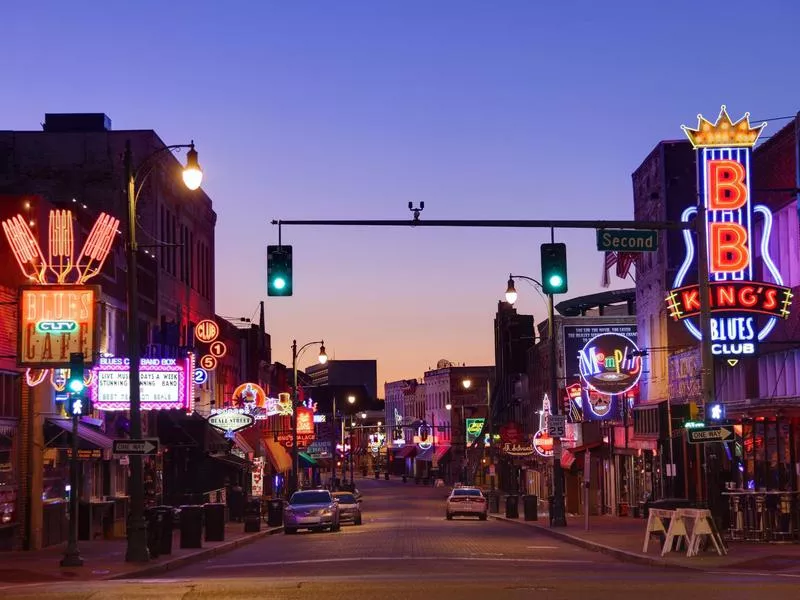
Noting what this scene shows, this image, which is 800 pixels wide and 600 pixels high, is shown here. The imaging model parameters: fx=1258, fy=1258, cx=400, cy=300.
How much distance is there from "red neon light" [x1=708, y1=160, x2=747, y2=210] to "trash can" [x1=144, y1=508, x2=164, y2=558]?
1668 centimetres

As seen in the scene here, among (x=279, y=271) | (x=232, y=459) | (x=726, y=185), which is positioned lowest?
(x=232, y=459)

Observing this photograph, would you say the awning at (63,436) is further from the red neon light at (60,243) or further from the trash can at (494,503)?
the trash can at (494,503)

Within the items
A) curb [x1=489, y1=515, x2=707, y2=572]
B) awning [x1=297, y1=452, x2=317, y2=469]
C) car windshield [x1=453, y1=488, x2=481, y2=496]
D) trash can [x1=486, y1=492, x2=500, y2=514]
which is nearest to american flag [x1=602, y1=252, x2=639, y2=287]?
curb [x1=489, y1=515, x2=707, y2=572]

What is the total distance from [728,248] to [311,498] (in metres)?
19.3

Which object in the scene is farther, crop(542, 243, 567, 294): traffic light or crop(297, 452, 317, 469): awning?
crop(297, 452, 317, 469): awning

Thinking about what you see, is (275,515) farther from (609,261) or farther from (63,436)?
(63,436)

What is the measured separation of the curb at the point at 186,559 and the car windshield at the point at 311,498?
242cm

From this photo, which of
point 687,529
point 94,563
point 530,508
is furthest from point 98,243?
point 530,508

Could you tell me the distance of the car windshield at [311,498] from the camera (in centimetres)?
4581

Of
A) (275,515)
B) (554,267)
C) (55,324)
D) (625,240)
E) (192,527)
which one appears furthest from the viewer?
(275,515)

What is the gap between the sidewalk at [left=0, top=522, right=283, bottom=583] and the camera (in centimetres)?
2397

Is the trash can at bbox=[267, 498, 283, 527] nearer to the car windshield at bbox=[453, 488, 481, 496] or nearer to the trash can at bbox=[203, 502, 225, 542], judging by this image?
the car windshield at bbox=[453, 488, 481, 496]

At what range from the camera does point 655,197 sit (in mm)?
46375

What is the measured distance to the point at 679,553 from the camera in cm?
2720
